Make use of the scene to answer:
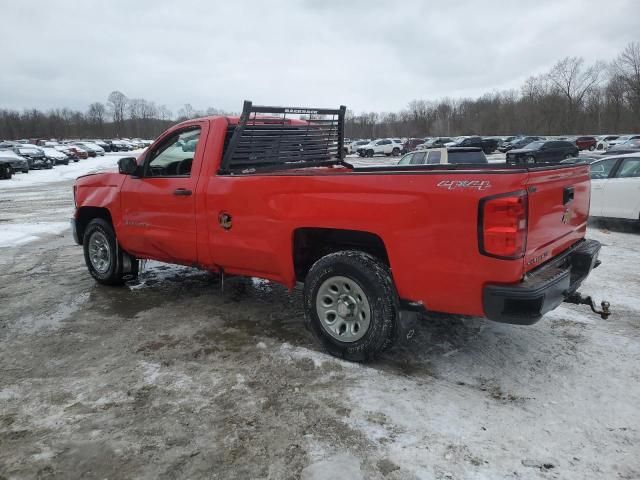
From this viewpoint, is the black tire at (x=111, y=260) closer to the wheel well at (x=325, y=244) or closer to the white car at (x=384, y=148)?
the wheel well at (x=325, y=244)

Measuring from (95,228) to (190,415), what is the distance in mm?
3924

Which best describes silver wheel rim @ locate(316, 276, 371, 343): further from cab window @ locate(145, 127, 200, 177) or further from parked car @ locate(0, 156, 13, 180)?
parked car @ locate(0, 156, 13, 180)

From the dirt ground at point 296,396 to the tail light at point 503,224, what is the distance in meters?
0.99

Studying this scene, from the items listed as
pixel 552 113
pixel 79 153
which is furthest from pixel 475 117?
pixel 79 153

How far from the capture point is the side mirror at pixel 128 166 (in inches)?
220

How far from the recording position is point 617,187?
9.70 meters

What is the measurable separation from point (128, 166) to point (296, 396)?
3.46 meters

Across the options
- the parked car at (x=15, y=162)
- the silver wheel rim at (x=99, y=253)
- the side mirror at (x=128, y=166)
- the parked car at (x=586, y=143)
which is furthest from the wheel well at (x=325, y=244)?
the parked car at (x=586, y=143)

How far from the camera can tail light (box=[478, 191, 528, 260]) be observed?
10.4 feet

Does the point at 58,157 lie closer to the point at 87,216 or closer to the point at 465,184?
the point at 87,216

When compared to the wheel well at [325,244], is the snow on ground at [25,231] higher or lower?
lower

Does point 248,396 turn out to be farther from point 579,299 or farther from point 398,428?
point 579,299

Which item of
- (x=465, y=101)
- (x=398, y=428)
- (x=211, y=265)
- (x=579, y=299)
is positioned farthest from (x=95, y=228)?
(x=465, y=101)

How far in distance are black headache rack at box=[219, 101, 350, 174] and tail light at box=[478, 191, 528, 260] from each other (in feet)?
8.06
